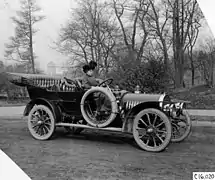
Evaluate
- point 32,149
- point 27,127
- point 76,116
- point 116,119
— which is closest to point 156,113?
point 116,119

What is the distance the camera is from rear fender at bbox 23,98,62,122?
332 centimetres

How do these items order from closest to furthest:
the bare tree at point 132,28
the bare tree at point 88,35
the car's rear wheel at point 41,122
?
the bare tree at point 88,35 → the bare tree at point 132,28 → the car's rear wheel at point 41,122

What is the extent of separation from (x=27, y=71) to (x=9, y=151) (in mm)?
895

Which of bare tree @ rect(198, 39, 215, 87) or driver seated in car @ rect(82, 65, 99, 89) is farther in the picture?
bare tree @ rect(198, 39, 215, 87)

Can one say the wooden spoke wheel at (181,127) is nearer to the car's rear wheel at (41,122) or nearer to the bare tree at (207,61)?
the bare tree at (207,61)

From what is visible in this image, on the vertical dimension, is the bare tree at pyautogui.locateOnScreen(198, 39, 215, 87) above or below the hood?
above

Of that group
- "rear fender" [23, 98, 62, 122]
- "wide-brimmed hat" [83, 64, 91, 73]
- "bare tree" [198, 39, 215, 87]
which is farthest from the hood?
"rear fender" [23, 98, 62, 122]

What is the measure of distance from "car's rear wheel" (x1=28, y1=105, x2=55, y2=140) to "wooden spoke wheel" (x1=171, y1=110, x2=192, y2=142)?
1491 millimetres

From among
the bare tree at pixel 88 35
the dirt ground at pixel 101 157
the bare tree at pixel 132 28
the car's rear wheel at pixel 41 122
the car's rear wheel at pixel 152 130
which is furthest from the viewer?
the car's rear wheel at pixel 41 122

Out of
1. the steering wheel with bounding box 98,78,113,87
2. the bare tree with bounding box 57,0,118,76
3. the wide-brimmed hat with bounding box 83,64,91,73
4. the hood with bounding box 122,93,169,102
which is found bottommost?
the hood with bounding box 122,93,169,102

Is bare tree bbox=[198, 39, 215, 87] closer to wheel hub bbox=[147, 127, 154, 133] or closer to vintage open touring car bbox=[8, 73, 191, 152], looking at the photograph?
vintage open touring car bbox=[8, 73, 191, 152]

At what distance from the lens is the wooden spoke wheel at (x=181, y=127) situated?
3.18 metres

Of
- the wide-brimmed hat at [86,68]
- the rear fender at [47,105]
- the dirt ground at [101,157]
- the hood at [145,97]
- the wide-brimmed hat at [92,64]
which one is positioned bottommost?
the dirt ground at [101,157]

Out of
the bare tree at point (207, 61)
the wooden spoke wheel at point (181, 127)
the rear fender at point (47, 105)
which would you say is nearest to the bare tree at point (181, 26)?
the bare tree at point (207, 61)
